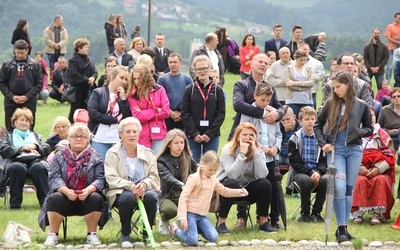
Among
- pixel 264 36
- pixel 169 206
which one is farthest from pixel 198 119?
pixel 264 36

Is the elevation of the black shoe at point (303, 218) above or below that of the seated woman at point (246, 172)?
below

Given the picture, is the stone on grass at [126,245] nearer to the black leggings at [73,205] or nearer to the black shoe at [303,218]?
the black leggings at [73,205]

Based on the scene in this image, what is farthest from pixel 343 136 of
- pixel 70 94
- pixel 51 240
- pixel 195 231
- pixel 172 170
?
pixel 70 94

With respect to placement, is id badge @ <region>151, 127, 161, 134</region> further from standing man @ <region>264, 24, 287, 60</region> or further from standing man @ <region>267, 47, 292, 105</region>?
standing man @ <region>264, 24, 287, 60</region>

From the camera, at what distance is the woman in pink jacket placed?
504 inches

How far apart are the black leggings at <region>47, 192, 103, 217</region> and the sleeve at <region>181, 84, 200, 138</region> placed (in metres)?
2.46

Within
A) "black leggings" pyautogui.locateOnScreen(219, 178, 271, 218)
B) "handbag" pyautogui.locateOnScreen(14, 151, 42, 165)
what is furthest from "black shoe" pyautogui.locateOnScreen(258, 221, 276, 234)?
"handbag" pyautogui.locateOnScreen(14, 151, 42, 165)

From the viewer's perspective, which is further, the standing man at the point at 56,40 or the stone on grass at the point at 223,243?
the standing man at the point at 56,40

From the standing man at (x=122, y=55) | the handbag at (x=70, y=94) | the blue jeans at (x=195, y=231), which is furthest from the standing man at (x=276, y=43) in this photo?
the blue jeans at (x=195, y=231)

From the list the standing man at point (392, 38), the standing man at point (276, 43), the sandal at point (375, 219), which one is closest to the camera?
the sandal at point (375, 219)

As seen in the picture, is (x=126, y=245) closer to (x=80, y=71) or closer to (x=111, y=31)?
(x=80, y=71)

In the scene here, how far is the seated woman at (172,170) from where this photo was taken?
37.9 ft

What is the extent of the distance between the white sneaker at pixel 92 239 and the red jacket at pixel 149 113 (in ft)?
7.44

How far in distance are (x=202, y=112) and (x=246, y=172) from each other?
154 cm
